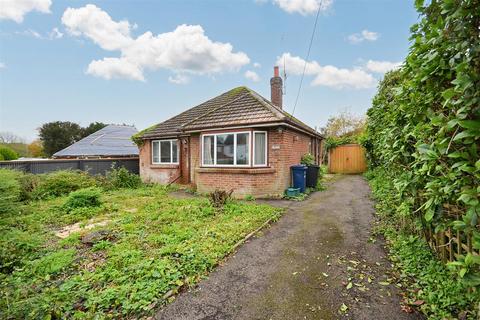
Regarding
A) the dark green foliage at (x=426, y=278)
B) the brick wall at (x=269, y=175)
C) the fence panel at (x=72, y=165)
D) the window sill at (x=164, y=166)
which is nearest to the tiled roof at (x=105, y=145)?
the fence panel at (x=72, y=165)

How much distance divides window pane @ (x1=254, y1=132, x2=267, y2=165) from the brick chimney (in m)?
5.92

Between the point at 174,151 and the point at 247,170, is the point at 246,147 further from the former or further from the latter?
the point at 174,151

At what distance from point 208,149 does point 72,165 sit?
30.5 ft

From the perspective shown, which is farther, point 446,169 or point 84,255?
point 84,255

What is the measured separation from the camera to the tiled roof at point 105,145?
21594 millimetres

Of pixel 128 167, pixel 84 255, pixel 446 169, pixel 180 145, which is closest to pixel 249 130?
pixel 180 145

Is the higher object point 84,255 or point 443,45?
point 443,45

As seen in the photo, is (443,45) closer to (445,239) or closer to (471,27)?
(471,27)

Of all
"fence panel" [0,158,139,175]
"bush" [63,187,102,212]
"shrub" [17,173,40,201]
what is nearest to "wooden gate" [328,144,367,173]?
"fence panel" [0,158,139,175]

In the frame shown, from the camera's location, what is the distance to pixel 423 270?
10.3ft

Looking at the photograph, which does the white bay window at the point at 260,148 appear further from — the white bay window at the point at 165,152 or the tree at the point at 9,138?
the tree at the point at 9,138

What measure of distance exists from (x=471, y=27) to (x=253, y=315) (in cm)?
360

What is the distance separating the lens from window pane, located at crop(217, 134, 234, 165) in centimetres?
934

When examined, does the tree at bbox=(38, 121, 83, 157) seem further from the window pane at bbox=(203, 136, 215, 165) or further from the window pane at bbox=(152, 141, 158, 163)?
the window pane at bbox=(203, 136, 215, 165)
